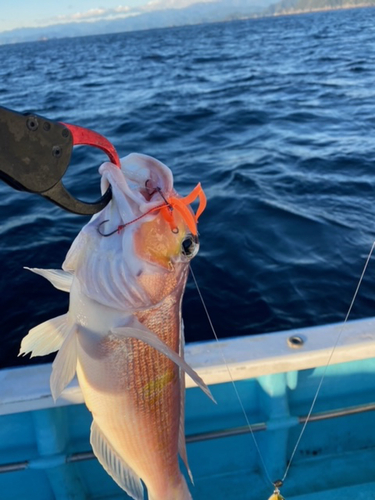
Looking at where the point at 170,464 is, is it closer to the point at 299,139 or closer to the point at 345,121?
the point at 299,139

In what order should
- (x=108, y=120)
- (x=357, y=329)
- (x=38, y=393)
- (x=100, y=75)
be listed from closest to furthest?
1. (x=38, y=393)
2. (x=357, y=329)
3. (x=108, y=120)
4. (x=100, y=75)

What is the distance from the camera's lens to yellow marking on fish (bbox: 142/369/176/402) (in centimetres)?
185

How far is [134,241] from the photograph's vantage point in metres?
1.78

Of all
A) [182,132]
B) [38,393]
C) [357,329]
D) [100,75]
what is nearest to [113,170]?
[38,393]

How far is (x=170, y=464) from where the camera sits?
1996mm

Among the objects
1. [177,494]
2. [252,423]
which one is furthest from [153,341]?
[252,423]

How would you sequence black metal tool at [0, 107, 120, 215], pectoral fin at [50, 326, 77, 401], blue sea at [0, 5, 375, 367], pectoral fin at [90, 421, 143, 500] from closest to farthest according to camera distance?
black metal tool at [0, 107, 120, 215]
pectoral fin at [50, 326, 77, 401]
pectoral fin at [90, 421, 143, 500]
blue sea at [0, 5, 375, 367]

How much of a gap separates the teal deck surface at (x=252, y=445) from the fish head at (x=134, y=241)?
1308 millimetres

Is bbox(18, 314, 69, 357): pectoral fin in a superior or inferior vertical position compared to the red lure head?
inferior

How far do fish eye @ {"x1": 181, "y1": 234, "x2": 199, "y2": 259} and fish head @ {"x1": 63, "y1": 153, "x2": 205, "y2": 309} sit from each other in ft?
0.15

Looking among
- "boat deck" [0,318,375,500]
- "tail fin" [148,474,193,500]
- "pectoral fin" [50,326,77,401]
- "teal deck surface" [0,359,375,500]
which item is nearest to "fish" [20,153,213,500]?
"pectoral fin" [50,326,77,401]

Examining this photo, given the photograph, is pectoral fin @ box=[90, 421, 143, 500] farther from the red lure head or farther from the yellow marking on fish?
the red lure head

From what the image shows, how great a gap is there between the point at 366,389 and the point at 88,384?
2013 mm

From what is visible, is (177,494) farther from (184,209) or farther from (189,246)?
(184,209)
